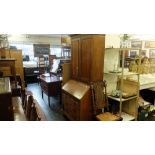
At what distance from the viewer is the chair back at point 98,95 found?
2.64m

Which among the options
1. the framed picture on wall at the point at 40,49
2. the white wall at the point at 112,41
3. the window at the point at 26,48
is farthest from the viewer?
the framed picture on wall at the point at 40,49

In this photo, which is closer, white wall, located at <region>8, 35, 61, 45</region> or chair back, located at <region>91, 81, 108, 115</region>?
chair back, located at <region>91, 81, 108, 115</region>

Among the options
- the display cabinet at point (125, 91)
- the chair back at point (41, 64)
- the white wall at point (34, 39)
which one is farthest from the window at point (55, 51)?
the display cabinet at point (125, 91)

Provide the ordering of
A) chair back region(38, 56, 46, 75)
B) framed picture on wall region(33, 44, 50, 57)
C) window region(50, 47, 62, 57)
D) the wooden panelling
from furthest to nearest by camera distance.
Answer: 1. window region(50, 47, 62, 57)
2. framed picture on wall region(33, 44, 50, 57)
3. chair back region(38, 56, 46, 75)
4. the wooden panelling

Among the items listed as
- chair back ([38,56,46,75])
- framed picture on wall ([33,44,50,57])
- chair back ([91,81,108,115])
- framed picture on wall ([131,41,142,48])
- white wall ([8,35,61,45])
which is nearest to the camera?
chair back ([91,81,108,115])

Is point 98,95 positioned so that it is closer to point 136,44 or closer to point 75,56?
point 75,56

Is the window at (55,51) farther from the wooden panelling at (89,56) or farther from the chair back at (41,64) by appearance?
the wooden panelling at (89,56)

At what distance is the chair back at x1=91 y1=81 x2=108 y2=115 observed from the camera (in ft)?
8.67

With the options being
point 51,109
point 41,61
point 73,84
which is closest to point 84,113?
point 73,84

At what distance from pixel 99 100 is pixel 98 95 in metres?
0.09

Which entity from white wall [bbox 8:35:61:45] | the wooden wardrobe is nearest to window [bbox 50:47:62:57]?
white wall [bbox 8:35:61:45]

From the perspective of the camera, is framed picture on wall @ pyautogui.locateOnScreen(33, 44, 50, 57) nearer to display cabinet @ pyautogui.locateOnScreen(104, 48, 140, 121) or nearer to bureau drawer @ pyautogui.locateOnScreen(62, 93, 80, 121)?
bureau drawer @ pyautogui.locateOnScreen(62, 93, 80, 121)
